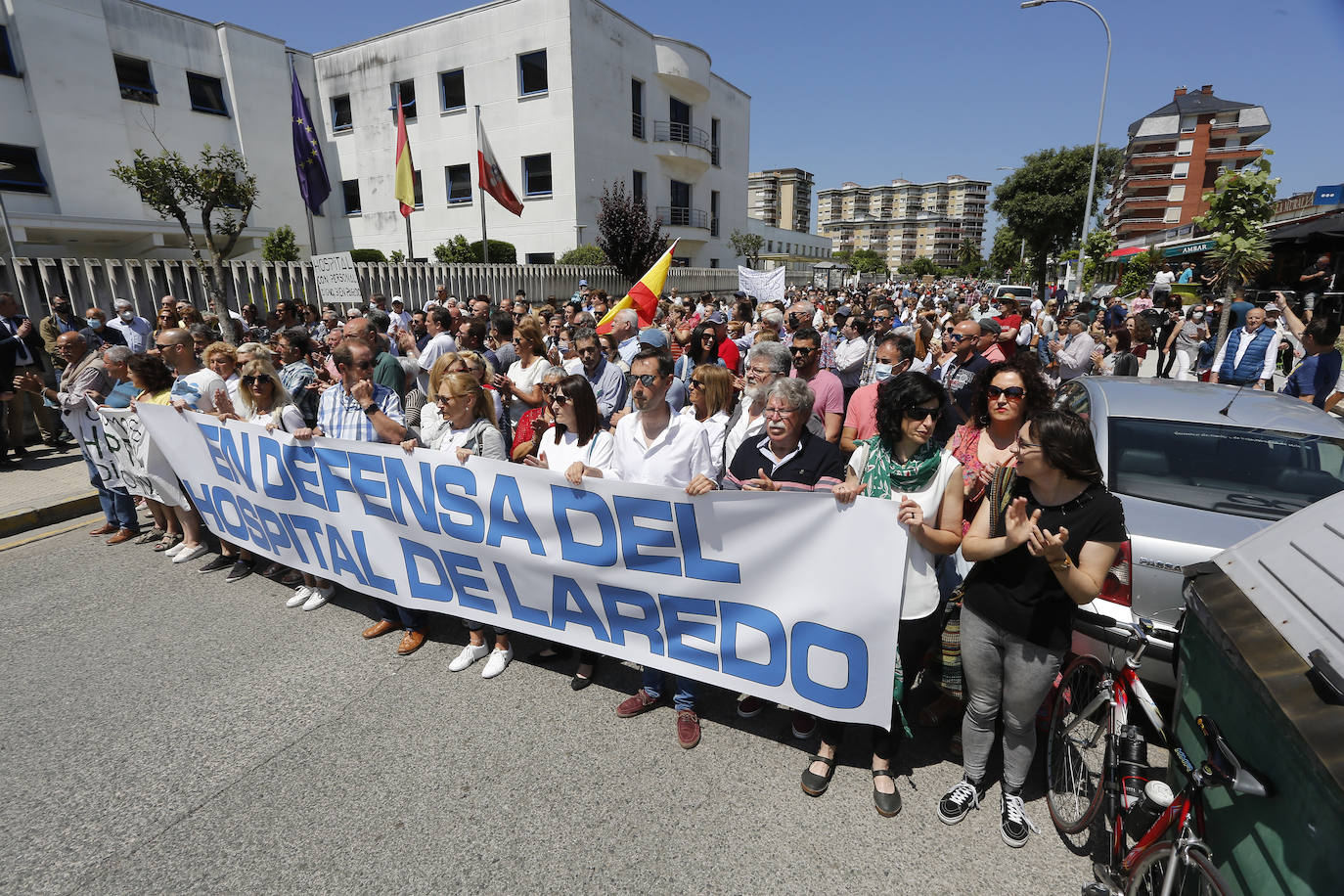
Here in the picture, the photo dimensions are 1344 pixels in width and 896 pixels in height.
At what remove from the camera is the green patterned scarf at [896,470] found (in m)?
2.73

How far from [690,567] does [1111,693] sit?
1.76 meters

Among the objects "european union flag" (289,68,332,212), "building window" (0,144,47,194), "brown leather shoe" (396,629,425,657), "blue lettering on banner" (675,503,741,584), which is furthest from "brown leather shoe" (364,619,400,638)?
"building window" (0,144,47,194)

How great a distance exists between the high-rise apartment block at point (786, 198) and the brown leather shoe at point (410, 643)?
133467 millimetres

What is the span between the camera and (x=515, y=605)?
3.75m

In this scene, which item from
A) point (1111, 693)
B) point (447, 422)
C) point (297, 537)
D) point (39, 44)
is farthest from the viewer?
point (39, 44)

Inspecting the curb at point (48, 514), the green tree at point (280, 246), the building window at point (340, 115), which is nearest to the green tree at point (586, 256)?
the green tree at point (280, 246)

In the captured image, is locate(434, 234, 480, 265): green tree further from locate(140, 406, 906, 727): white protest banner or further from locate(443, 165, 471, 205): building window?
locate(140, 406, 906, 727): white protest banner

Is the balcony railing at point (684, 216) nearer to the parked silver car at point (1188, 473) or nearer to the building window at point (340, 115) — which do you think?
the building window at point (340, 115)

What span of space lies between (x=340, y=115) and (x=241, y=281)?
69.2 ft

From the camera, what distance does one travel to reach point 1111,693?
2.49 meters

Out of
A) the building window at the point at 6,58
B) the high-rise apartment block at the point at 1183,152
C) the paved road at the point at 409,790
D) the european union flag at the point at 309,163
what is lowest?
the paved road at the point at 409,790

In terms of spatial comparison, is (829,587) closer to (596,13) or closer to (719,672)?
(719,672)

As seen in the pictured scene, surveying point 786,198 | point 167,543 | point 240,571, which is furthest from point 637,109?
point 786,198

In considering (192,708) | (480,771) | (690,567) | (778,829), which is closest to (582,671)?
(480,771)
